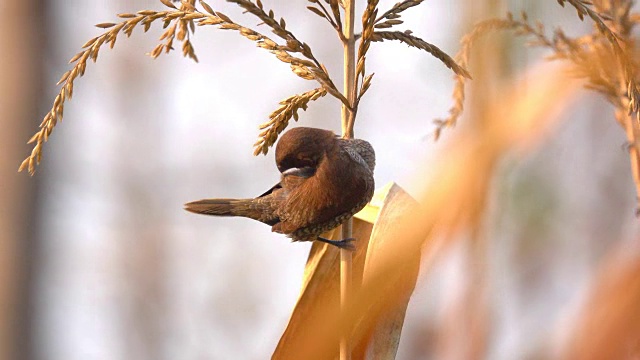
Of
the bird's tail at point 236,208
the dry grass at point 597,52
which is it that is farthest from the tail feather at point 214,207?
the dry grass at point 597,52

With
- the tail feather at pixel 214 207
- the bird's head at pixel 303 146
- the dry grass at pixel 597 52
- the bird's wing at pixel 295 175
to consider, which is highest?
the dry grass at pixel 597 52

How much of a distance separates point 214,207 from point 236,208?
0.02 meters

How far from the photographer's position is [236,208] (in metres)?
0.55

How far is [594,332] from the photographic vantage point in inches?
23.7

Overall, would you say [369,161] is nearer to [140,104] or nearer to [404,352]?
[404,352]

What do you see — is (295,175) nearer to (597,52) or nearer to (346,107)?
(346,107)

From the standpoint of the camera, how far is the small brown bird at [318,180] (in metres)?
0.50

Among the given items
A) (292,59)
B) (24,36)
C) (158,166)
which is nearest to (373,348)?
(292,59)

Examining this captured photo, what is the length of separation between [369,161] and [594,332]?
241mm

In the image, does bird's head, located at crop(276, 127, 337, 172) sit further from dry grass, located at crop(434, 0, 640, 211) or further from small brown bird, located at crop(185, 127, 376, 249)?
dry grass, located at crop(434, 0, 640, 211)

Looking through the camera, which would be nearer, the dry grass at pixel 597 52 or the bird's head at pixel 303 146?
the bird's head at pixel 303 146

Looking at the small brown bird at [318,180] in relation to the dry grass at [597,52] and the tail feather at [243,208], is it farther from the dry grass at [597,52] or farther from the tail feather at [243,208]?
the dry grass at [597,52]

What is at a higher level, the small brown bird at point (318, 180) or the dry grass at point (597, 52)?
the dry grass at point (597, 52)

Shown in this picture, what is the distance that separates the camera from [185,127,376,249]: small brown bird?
498mm
